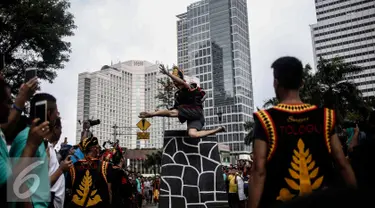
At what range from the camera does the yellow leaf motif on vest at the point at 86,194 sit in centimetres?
528

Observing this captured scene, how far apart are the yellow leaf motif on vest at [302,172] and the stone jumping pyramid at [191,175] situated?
3931 mm

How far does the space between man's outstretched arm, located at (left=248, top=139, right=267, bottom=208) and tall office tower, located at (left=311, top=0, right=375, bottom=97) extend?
12208cm

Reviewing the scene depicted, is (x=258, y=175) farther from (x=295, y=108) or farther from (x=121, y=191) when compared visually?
(x=121, y=191)

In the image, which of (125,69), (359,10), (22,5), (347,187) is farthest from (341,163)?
(359,10)

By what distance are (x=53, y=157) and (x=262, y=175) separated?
261 cm

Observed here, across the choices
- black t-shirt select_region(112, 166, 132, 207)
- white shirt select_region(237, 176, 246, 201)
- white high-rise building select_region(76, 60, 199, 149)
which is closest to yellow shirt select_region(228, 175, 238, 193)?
white shirt select_region(237, 176, 246, 201)

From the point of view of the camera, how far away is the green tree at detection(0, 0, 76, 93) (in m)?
18.4

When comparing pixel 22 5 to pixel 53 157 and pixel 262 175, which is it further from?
pixel 262 175

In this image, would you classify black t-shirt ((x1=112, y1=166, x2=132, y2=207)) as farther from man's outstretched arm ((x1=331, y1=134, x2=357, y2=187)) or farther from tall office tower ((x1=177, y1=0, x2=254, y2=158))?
tall office tower ((x1=177, y1=0, x2=254, y2=158))

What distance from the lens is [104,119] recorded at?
10625cm

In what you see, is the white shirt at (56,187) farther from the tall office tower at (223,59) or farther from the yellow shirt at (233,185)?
the tall office tower at (223,59)

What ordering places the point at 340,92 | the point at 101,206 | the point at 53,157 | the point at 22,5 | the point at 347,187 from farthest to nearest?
1. the point at 340,92
2. the point at 22,5
3. the point at 101,206
4. the point at 53,157
5. the point at 347,187

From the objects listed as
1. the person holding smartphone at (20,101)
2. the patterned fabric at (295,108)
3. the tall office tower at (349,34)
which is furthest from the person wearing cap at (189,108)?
the tall office tower at (349,34)

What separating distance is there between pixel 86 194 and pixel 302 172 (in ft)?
12.4
